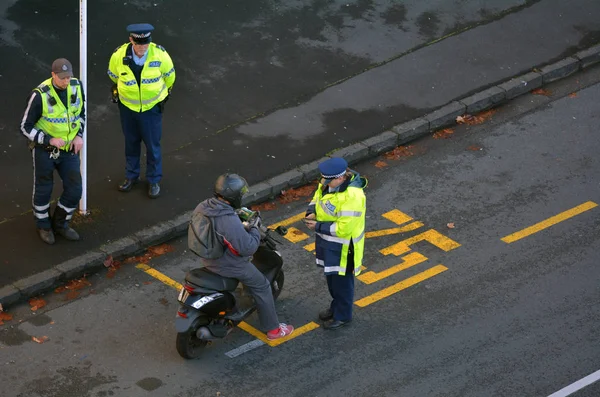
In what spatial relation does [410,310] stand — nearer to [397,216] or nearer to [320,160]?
[397,216]

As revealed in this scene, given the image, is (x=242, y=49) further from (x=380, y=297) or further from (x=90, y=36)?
(x=380, y=297)

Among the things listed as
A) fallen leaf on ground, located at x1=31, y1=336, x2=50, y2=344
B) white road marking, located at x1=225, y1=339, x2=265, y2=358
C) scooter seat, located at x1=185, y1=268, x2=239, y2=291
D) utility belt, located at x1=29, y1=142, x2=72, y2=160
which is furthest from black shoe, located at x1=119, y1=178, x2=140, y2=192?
white road marking, located at x1=225, y1=339, x2=265, y2=358

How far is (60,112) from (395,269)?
3.88 m

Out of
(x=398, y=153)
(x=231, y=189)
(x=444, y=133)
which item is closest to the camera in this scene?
(x=231, y=189)

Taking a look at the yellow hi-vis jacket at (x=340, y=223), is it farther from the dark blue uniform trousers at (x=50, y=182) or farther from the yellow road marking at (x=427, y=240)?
the dark blue uniform trousers at (x=50, y=182)

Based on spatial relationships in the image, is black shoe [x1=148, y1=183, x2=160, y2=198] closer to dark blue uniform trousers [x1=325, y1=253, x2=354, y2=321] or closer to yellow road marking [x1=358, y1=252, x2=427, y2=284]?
yellow road marking [x1=358, y1=252, x2=427, y2=284]

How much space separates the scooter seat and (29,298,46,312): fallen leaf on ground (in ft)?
6.23

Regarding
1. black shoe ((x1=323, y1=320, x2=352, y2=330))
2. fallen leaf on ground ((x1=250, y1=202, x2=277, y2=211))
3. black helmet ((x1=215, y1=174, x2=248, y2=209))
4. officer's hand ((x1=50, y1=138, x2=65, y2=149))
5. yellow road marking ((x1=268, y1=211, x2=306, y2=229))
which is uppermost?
black helmet ((x1=215, y1=174, x2=248, y2=209))

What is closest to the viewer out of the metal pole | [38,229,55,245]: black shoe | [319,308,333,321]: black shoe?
[319,308,333,321]: black shoe

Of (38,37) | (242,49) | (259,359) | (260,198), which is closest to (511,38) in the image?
(242,49)

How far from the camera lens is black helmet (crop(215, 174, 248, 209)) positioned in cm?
1033

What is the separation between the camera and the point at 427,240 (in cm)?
1284

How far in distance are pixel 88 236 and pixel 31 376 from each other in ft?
7.62

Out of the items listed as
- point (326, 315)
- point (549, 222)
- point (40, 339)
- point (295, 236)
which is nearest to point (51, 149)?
point (40, 339)
